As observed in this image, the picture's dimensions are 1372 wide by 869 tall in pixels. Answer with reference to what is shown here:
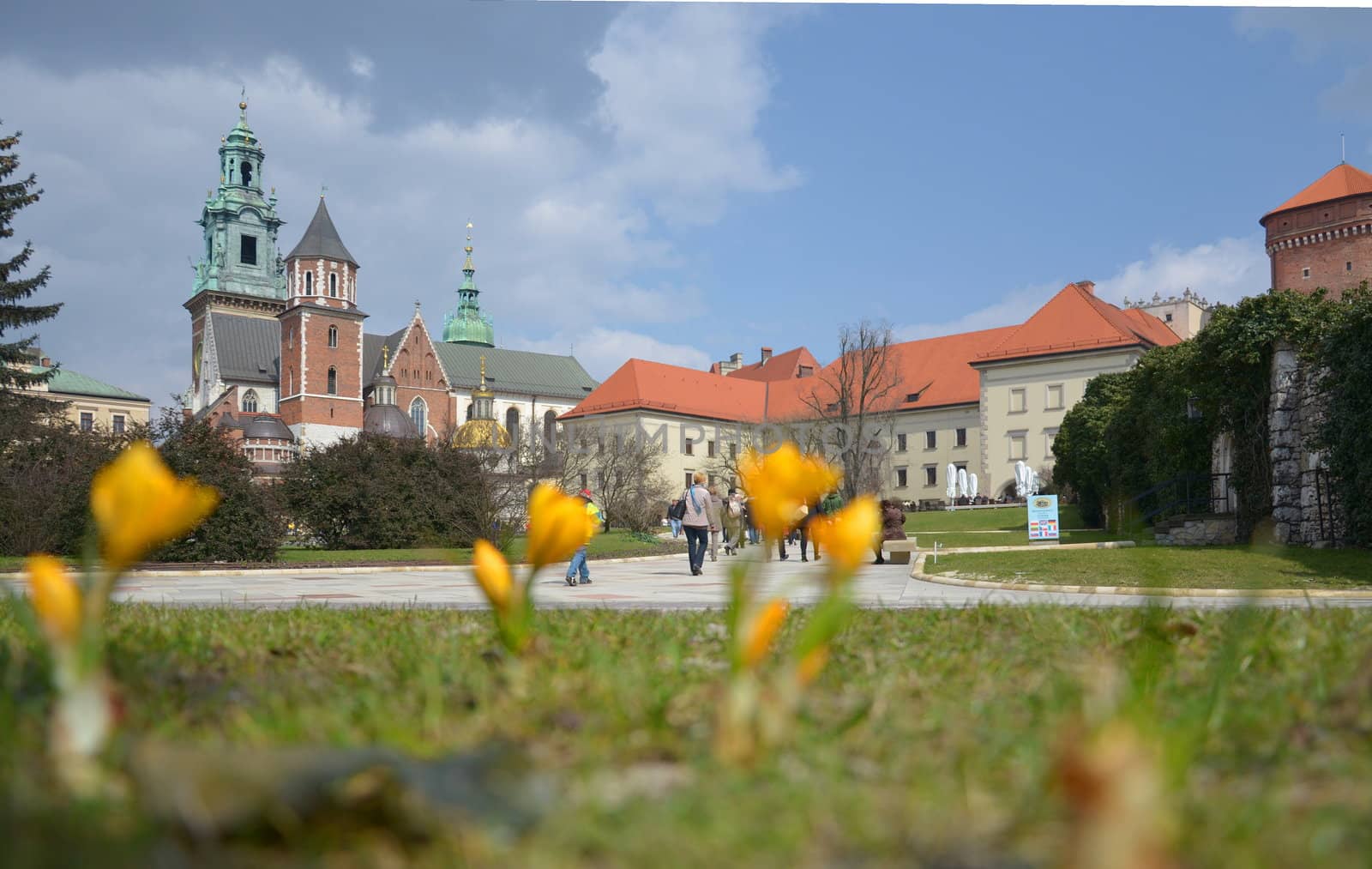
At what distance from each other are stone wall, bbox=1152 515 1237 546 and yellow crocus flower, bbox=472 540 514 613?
796 inches

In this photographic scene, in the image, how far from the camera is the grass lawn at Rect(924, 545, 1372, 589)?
10.7 meters

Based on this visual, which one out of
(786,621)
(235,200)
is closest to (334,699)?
(786,621)

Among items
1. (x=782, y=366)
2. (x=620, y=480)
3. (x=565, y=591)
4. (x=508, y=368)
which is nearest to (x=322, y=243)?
(x=508, y=368)

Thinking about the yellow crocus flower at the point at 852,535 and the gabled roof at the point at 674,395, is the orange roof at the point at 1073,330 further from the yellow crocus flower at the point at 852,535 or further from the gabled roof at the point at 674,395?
Result: the yellow crocus flower at the point at 852,535

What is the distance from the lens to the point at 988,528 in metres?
36.5

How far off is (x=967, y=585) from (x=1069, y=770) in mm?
11456

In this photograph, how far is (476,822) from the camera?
157cm

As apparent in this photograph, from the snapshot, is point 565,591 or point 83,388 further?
point 83,388

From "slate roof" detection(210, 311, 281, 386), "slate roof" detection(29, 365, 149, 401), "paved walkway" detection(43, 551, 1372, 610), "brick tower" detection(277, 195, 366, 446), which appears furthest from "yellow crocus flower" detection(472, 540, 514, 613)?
"slate roof" detection(29, 365, 149, 401)

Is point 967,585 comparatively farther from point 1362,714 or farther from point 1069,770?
point 1069,770

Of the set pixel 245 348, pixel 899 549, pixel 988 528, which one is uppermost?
pixel 245 348

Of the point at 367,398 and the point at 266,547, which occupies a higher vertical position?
the point at 367,398

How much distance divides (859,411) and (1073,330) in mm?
13818

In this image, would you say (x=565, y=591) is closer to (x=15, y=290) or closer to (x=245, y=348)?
(x=15, y=290)
